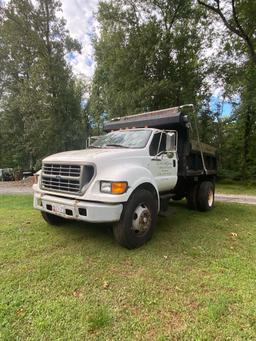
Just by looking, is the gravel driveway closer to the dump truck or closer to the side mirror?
the dump truck

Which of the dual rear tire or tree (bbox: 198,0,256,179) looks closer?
the dual rear tire

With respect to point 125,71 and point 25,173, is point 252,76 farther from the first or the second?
point 25,173

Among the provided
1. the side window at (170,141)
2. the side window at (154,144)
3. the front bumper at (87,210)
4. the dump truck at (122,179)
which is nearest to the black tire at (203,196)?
the dump truck at (122,179)

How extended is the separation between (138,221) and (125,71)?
42.2ft

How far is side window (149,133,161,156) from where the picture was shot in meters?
4.75

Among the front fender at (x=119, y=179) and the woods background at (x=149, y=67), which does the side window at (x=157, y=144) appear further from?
the woods background at (x=149, y=67)

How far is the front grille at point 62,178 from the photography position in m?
3.86

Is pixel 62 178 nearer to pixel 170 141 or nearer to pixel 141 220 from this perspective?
pixel 141 220

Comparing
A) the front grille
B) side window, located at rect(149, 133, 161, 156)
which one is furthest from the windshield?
the front grille

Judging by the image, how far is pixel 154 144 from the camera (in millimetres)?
4859

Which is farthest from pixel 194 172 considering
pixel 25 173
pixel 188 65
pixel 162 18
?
pixel 25 173

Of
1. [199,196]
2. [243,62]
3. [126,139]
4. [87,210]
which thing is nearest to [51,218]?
[87,210]

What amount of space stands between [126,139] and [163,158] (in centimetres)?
85

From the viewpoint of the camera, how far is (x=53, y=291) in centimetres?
286
